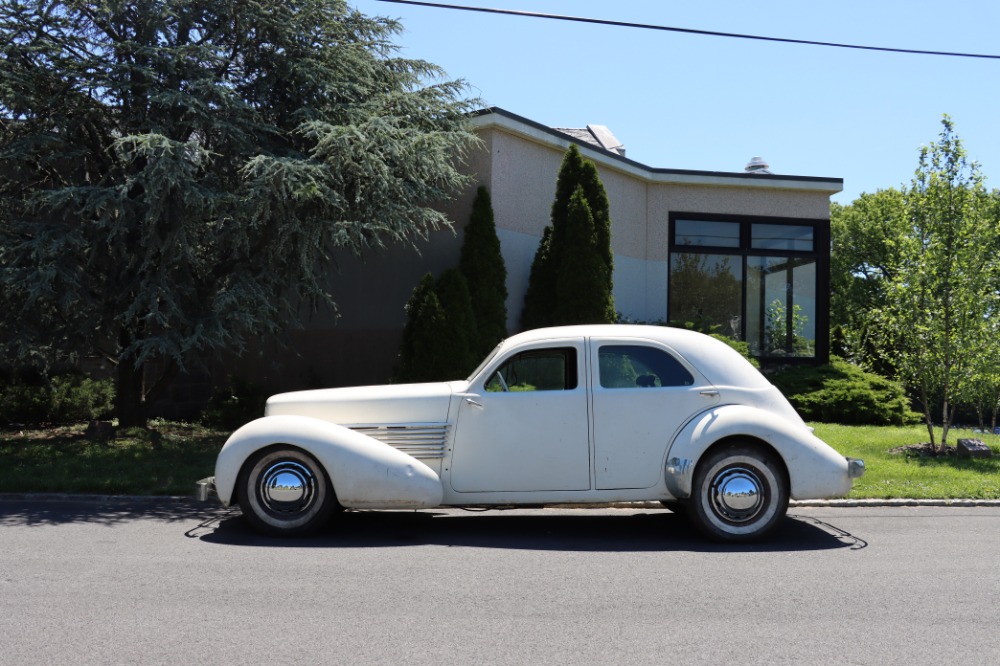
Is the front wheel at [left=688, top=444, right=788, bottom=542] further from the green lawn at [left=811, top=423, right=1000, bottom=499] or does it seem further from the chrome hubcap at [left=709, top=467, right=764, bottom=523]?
the green lawn at [left=811, top=423, right=1000, bottom=499]

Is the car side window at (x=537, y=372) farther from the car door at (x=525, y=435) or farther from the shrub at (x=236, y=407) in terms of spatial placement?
the shrub at (x=236, y=407)

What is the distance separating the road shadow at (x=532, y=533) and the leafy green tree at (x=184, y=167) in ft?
13.8

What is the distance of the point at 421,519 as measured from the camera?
829 centimetres

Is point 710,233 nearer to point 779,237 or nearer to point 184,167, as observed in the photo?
point 779,237

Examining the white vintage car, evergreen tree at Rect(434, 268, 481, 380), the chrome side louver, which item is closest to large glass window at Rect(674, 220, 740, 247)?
evergreen tree at Rect(434, 268, 481, 380)

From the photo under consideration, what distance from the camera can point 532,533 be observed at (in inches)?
299

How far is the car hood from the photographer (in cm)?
742

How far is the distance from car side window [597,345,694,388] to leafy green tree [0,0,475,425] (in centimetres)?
503

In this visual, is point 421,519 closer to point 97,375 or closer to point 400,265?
point 400,265

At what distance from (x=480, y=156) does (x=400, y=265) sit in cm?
244

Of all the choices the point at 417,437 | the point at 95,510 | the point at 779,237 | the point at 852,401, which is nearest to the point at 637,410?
the point at 417,437

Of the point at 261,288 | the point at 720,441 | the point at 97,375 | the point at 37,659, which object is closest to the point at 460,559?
the point at 720,441

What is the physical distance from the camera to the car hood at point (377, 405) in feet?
24.3

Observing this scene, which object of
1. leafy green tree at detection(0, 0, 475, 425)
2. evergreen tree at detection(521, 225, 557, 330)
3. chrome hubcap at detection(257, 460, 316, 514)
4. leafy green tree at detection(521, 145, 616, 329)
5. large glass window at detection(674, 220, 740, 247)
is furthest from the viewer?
large glass window at detection(674, 220, 740, 247)
